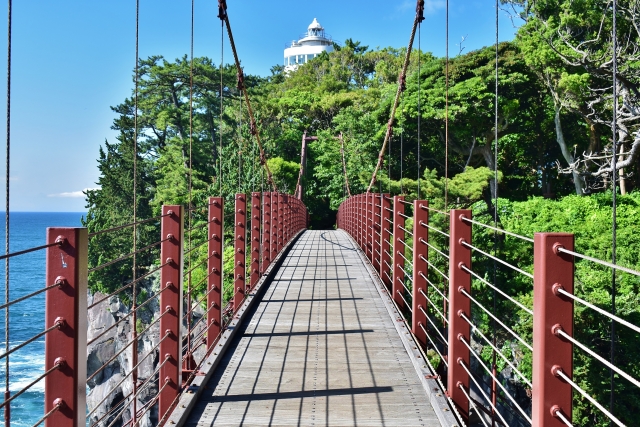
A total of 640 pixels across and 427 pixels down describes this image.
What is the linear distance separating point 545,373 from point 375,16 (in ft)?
Result: 97.1

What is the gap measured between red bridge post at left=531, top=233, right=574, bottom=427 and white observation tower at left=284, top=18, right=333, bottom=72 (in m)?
82.7

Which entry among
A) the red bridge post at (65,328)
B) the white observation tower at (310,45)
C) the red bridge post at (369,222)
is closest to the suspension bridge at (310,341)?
the red bridge post at (65,328)

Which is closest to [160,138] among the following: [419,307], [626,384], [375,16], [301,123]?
[301,123]

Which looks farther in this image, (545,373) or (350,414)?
(350,414)

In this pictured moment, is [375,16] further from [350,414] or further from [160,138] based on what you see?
[350,414]

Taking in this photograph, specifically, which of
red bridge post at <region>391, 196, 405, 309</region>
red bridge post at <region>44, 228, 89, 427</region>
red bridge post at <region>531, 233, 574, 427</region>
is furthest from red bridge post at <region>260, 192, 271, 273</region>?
red bridge post at <region>531, 233, 574, 427</region>

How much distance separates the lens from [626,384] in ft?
31.9

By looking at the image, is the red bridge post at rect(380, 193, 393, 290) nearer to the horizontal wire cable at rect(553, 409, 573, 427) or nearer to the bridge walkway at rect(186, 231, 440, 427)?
the bridge walkway at rect(186, 231, 440, 427)

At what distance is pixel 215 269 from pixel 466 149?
18245mm

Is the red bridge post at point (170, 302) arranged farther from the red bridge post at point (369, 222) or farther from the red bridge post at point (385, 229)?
the red bridge post at point (369, 222)

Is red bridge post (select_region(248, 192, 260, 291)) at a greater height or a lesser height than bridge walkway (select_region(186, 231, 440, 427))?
greater

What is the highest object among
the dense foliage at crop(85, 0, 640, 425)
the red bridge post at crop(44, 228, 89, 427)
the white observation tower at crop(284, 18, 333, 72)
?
the white observation tower at crop(284, 18, 333, 72)

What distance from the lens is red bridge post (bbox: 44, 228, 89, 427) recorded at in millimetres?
1603

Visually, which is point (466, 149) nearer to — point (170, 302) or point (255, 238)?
point (255, 238)
